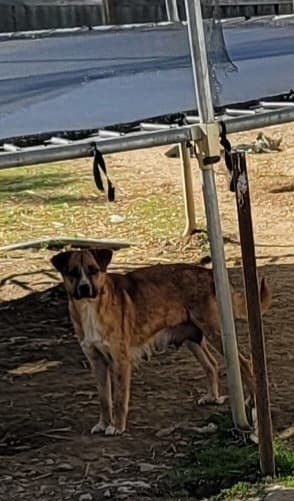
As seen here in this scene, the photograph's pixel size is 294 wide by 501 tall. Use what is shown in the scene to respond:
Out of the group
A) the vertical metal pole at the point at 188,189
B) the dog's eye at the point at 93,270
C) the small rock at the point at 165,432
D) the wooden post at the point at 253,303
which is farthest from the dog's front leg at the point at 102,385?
the vertical metal pole at the point at 188,189

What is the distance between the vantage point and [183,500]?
4.95 meters

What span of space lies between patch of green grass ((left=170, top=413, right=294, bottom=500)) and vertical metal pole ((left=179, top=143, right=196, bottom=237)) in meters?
4.20

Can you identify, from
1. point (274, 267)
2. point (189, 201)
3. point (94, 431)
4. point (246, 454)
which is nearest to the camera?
point (246, 454)

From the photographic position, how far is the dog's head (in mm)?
5879

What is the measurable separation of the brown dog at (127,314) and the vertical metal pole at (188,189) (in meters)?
3.28

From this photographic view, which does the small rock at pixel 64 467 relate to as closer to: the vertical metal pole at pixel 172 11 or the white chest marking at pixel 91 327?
the white chest marking at pixel 91 327

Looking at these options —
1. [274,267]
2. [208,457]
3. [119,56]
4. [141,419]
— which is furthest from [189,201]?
[208,457]

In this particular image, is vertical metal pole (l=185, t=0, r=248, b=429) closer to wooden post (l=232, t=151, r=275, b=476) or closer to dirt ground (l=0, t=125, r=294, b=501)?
dirt ground (l=0, t=125, r=294, b=501)

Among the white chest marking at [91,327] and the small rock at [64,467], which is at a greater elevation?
the white chest marking at [91,327]

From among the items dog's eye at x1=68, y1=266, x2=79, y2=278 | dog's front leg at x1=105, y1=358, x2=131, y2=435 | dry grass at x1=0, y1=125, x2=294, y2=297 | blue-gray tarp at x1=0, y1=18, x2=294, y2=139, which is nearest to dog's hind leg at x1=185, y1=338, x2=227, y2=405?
dog's front leg at x1=105, y1=358, x2=131, y2=435

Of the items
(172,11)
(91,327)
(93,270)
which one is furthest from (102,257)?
(172,11)

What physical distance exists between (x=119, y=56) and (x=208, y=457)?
2572 millimetres

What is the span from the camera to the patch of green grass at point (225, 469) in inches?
199

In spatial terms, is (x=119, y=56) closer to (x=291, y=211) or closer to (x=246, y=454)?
(x=246, y=454)
